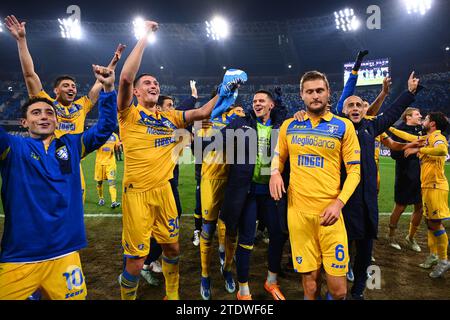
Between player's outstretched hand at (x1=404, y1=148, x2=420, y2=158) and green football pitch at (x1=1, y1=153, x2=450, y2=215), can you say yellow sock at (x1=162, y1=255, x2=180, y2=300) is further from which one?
green football pitch at (x1=1, y1=153, x2=450, y2=215)

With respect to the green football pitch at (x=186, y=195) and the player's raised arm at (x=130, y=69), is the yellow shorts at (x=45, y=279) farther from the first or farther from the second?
the green football pitch at (x=186, y=195)

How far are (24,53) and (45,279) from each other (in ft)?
8.92

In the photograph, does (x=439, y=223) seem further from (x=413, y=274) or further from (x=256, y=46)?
(x=256, y=46)

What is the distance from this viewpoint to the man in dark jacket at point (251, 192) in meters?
3.45

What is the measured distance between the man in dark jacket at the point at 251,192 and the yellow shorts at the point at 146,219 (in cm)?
74

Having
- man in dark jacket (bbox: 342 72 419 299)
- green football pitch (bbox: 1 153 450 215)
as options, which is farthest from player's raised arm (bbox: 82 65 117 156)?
green football pitch (bbox: 1 153 450 215)

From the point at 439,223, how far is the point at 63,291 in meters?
4.88

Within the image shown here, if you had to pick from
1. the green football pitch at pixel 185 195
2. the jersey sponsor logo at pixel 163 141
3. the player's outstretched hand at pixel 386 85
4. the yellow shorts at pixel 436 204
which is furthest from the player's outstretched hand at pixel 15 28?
the yellow shorts at pixel 436 204

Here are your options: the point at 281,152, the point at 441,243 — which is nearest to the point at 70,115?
the point at 281,152

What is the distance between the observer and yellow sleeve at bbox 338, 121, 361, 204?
2541 millimetres

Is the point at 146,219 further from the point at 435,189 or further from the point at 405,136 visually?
the point at 405,136

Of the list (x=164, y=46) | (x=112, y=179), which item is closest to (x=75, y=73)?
(x=164, y=46)

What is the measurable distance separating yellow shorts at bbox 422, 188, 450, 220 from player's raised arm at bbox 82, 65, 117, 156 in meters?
4.60

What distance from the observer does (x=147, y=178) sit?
304cm
